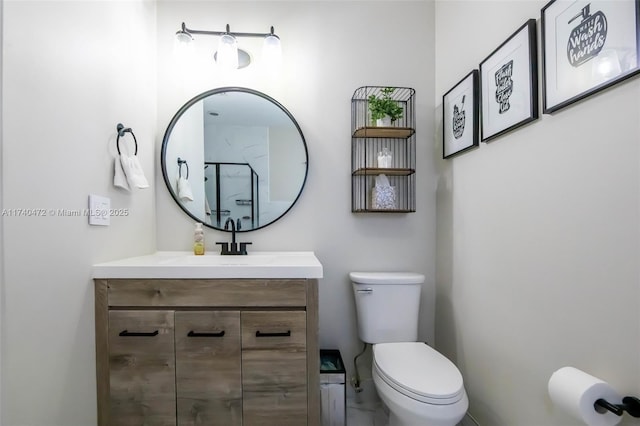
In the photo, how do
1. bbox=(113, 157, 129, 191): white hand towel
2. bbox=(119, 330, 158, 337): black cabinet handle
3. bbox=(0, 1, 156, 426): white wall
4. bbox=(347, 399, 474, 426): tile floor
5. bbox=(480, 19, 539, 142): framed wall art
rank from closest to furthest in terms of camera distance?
bbox=(0, 1, 156, 426): white wall → bbox=(480, 19, 539, 142): framed wall art → bbox=(119, 330, 158, 337): black cabinet handle → bbox=(113, 157, 129, 191): white hand towel → bbox=(347, 399, 474, 426): tile floor

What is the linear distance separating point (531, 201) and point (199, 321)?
4.63ft

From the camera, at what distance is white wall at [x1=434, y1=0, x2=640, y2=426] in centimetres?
87

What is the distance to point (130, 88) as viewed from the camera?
1.61 metres

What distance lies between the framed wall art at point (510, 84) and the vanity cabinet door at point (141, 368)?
1626mm

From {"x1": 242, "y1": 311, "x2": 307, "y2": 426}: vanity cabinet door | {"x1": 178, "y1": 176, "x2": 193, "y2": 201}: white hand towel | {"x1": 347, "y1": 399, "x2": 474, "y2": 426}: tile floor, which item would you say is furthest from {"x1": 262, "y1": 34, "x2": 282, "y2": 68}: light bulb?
{"x1": 347, "y1": 399, "x2": 474, "y2": 426}: tile floor

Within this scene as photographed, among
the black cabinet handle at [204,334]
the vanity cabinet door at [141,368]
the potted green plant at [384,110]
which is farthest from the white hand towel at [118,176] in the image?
the potted green plant at [384,110]

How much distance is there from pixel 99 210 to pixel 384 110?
1.53m

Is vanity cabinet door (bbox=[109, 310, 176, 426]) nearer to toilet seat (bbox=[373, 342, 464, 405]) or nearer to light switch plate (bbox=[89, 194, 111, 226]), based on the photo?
light switch plate (bbox=[89, 194, 111, 226])

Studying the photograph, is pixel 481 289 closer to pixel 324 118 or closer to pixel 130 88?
pixel 324 118

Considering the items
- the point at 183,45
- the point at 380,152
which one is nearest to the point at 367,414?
the point at 380,152

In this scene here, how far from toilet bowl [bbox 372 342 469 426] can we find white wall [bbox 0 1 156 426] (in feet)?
4.08

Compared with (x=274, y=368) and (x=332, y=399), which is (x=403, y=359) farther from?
(x=274, y=368)

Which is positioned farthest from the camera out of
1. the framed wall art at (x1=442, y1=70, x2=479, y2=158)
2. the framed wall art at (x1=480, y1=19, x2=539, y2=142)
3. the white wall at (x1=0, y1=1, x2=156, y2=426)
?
the framed wall art at (x1=442, y1=70, x2=479, y2=158)

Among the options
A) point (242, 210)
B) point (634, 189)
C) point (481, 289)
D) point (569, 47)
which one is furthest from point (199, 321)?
point (569, 47)
